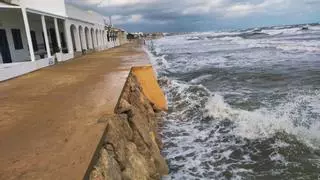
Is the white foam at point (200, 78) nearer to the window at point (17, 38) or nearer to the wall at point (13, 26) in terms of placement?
the wall at point (13, 26)

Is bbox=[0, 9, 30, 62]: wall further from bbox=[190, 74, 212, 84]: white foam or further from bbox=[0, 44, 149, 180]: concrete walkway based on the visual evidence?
bbox=[190, 74, 212, 84]: white foam

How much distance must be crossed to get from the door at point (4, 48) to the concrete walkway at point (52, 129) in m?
8.37

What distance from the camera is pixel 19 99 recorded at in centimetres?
827

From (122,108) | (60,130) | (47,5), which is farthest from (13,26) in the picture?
(60,130)

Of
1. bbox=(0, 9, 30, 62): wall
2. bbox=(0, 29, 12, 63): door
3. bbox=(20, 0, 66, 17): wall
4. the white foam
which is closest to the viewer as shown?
bbox=(20, 0, 66, 17): wall

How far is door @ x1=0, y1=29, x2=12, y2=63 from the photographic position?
A: 650 inches

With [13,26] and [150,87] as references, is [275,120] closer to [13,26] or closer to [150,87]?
[150,87]

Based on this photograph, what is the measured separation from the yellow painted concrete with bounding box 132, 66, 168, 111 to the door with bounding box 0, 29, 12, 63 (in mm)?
8168

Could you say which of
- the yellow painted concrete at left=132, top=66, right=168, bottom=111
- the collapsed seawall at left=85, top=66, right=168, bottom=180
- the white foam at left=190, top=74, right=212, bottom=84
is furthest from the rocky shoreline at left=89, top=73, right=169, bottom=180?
the white foam at left=190, top=74, right=212, bottom=84

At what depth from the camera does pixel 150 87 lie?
1200cm

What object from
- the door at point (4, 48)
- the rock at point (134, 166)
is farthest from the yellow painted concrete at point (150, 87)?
the door at point (4, 48)

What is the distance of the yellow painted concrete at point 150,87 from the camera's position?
1157cm

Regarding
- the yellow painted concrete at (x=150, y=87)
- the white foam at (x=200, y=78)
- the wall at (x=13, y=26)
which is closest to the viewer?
the yellow painted concrete at (x=150, y=87)

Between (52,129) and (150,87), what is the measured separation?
6915mm
